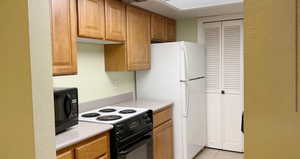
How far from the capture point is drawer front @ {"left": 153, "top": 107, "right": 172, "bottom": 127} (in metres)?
2.93

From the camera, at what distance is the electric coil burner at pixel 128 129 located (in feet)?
7.24

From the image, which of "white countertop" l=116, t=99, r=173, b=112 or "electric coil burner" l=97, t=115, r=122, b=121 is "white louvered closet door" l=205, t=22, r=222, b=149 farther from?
"electric coil burner" l=97, t=115, r=122, b=121

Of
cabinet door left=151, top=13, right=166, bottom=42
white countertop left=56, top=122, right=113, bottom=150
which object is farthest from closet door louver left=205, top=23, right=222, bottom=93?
white countertop left=56, top=122, right=113, bottom=150

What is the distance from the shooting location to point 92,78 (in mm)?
2844

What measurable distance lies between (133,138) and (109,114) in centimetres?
35

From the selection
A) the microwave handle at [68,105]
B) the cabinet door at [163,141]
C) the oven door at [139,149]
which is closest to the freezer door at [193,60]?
the cabinet door at [163,141]

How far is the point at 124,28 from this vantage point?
9.29ft

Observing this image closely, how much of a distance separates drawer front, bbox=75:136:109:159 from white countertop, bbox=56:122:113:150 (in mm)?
66

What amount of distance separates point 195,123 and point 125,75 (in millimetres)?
1182

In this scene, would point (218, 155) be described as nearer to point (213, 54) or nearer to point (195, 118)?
point (195, 118)
